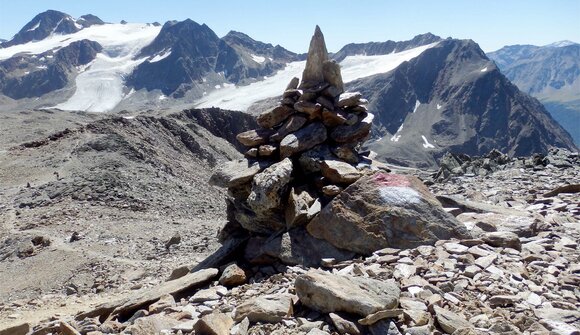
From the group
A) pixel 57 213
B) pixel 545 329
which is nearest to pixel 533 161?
pixel 545 329

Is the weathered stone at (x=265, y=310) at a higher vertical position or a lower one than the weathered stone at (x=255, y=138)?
lower

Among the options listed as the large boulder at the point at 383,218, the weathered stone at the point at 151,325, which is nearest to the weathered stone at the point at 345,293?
the weathered stone at the point at 151,325

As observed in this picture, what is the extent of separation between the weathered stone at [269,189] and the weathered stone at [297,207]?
0.35m

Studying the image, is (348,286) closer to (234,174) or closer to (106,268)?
(234,174)

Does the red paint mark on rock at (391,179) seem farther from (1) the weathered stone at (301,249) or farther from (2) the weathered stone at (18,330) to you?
(2) the weathered stone at (18,330)

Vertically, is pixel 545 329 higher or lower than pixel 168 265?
higher

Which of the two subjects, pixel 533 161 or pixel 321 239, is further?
pixel 533 161

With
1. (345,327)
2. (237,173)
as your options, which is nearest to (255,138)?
(237,173)

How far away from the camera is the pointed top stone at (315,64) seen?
1856cm

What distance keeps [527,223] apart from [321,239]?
5623mm

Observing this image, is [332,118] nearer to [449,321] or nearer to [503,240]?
[503,240]

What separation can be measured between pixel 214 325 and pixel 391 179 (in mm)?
7122

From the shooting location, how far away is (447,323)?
8844mm

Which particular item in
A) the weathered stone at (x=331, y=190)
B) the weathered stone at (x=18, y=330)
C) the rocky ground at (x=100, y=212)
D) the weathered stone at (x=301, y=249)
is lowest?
the rocky ground at (x=100, y=212)
